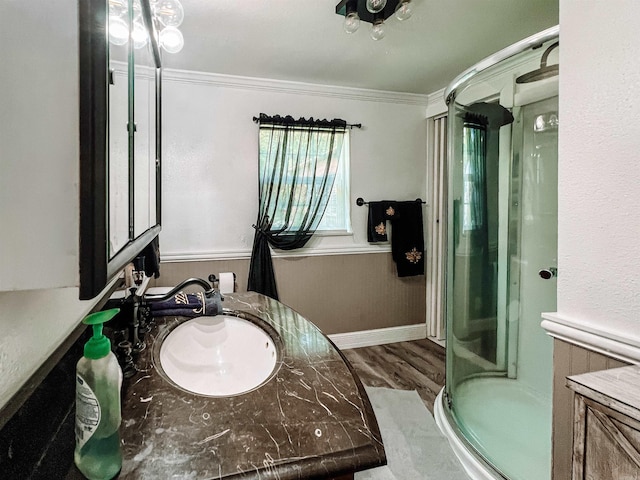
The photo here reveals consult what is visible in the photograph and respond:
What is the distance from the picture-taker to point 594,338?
1001 millimetres

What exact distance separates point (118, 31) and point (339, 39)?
71.1 inches

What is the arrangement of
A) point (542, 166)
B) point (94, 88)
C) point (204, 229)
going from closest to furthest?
point (94, 88)
point (542, 166)
point (204, 229)

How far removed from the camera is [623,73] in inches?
36.6

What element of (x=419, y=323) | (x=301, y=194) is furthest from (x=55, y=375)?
(x=419, y=323)

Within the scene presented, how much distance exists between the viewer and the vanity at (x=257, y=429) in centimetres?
57

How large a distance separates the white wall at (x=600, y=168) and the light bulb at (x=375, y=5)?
814mm

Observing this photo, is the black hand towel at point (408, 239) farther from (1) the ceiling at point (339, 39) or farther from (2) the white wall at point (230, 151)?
(1) the ceiling at point (339, 39)

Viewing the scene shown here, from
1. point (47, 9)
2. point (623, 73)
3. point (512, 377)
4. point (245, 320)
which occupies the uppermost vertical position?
point (623, 73)

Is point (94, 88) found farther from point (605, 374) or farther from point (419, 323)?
point (419, 323)

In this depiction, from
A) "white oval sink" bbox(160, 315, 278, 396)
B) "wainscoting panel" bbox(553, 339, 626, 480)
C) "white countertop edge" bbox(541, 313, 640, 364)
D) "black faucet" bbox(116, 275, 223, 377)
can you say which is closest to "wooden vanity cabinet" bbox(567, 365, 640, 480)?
"white countertop edge" bbox(541, 313, 640, 364)

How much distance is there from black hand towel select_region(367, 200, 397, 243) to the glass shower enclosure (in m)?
0.88

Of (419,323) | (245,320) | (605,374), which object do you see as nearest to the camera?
(605,374)

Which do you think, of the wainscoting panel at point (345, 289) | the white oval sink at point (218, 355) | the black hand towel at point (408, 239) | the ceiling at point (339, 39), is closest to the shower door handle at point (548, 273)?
the black hand towel at point (408, 239)

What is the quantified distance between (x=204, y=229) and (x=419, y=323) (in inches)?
86.6
